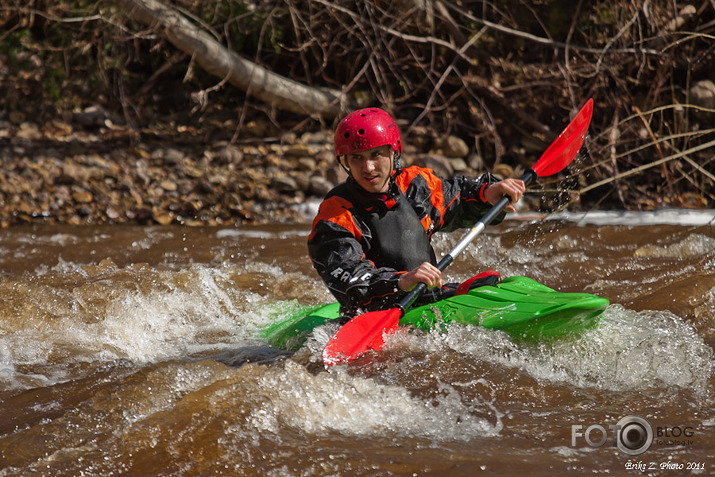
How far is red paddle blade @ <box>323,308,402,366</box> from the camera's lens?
3115mm

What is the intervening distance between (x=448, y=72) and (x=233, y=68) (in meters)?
2.15

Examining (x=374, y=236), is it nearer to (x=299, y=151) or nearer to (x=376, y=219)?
(x=376, y=219)

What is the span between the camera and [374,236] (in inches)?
131

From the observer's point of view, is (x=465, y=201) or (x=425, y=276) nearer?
(x=425, y=276)

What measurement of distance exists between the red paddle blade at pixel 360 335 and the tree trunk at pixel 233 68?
4501 mm

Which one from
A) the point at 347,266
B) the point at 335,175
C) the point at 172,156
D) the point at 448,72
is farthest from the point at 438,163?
the point at 347,266

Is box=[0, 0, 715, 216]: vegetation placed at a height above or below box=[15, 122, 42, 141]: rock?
above

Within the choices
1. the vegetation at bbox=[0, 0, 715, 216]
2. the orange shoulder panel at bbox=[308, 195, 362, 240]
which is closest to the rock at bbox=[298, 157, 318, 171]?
the vegetation at bbox=[0, 0, 715, 216]

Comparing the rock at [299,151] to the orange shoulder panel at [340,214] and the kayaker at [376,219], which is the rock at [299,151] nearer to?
the kayaker at [376,219]

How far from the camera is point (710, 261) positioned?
4.59m

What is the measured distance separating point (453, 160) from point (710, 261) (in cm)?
324

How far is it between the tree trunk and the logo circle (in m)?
5.42

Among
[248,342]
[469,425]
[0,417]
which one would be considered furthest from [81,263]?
[469,425]

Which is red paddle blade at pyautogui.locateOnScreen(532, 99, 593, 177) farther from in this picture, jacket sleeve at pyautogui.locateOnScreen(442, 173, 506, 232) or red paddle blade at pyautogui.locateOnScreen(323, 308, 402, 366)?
red paddle blade at pyautogui.locateOnScreen(323, 308, 402, 366)
